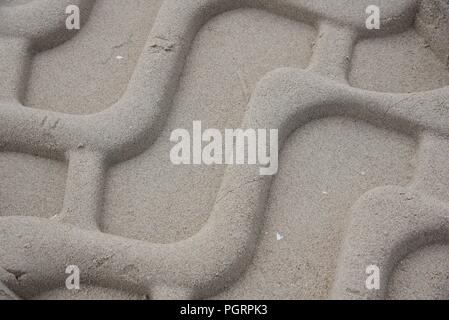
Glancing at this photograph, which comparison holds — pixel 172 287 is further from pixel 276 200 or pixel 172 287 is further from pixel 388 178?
pixel 388 178

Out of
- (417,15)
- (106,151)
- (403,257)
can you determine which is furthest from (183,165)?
(417,15)

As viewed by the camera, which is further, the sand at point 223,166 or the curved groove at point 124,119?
the curved groove at point 124,119

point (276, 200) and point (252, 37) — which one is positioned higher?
point (252, 37)

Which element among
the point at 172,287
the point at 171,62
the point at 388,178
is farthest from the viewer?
the point at 171,62

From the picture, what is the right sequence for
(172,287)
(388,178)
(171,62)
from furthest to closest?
(171,62), (388,178), (172,287)

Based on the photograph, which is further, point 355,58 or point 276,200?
point 355,58

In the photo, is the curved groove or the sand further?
the curved groove

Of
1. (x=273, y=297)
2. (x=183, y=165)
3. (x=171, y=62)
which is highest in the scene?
(x=171, y=62)
